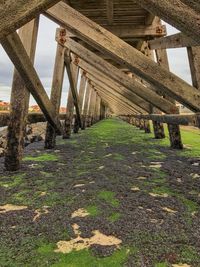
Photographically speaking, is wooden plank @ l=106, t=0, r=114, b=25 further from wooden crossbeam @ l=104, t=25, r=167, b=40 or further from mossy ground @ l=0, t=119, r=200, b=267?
mossy ground @ l=0, t=119, r=200, b=267

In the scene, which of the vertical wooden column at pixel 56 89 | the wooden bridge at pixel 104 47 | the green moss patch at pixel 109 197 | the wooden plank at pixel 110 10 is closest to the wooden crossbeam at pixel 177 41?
the wooden bridge at pixel 104 47

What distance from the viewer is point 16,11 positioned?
1603 millimetres

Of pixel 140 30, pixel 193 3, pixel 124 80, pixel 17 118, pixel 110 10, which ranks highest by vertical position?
pixel 110 10

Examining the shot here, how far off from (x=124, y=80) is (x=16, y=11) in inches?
189

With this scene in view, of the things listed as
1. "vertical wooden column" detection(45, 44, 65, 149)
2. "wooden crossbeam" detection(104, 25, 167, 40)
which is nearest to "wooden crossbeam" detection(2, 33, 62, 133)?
"vertical wooden column" detection(45, 44, 65, 149)

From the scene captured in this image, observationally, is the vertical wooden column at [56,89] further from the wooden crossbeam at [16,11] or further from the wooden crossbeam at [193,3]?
the wooden crossbeam at [193,3]

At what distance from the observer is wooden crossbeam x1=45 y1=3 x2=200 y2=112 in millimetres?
3408

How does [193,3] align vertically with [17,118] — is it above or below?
above

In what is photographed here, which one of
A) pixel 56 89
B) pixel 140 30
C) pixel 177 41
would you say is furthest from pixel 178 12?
pixel 56 89

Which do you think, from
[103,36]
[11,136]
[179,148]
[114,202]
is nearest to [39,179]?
[11,136]

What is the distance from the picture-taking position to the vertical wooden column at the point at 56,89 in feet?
21.9

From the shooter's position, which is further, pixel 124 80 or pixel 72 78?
pixel 72 78

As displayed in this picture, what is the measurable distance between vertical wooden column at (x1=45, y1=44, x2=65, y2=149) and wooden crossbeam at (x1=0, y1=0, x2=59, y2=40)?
4954mm

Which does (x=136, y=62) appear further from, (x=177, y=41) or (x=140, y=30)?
(x=140, y=30)
